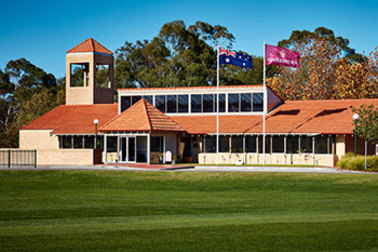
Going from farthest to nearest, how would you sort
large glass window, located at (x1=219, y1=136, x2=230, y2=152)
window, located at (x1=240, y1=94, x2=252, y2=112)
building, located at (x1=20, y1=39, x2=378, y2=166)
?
window, located at (x1=240, y1=94, x2=252, y2=112) < large glass window, located at (x1=219, y1=136, x2=230, y2=152) < building, located at (x1=20, y1=39, x2=378, y2=166)

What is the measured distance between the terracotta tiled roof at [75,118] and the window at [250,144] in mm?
11953

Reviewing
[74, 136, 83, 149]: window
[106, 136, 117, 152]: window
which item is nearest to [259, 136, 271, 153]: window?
[106, 136, 117, 152]: window

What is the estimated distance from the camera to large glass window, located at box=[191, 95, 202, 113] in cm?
4816

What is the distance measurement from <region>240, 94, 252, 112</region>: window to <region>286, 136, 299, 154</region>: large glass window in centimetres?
566

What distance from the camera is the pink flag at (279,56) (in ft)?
132

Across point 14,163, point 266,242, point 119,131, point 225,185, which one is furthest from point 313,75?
point 266,242

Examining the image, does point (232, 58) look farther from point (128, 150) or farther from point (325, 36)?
point (325, 36)

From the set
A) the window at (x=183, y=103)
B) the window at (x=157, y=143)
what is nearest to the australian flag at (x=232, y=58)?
the window at (x=157, y=143)

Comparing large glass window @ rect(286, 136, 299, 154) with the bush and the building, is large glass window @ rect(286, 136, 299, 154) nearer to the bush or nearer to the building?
the building

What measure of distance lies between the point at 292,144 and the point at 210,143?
6.21 metres

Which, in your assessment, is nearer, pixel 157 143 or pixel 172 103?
pixel 157 143

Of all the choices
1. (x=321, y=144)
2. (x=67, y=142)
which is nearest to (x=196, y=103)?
(x=67, y=142)

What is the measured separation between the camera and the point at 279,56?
40.8 m

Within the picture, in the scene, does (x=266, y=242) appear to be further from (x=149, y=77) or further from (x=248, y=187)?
(x=149, y=77)
